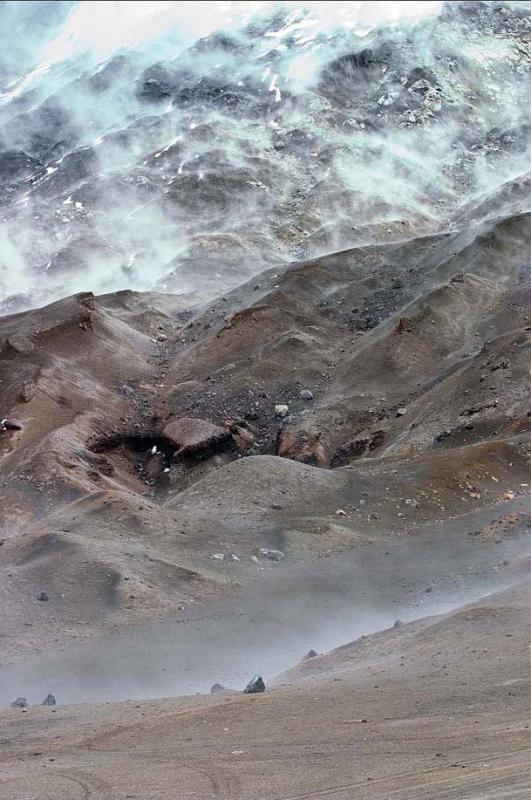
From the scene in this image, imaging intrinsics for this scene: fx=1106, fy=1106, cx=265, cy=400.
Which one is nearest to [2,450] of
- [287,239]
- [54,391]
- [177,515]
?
[54,391]

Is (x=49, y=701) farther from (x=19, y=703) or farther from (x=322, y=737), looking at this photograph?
(x=322, y=737)

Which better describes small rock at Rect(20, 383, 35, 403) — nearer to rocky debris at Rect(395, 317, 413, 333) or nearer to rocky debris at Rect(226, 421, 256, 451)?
rocky debris at Rect(226, 421, 256, 451)

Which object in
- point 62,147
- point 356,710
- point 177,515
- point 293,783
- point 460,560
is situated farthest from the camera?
point 62,147

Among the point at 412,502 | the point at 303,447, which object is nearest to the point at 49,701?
the point at 412,502

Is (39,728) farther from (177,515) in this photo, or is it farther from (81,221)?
(81,221)

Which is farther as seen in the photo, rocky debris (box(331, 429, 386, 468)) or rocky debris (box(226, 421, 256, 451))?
rocky debris (box(226, 421, 256, 451))

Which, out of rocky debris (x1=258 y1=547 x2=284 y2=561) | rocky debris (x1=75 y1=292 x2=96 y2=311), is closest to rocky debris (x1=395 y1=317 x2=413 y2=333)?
rocky debris (x1=75 y1=292 x2=96 y2=311)
